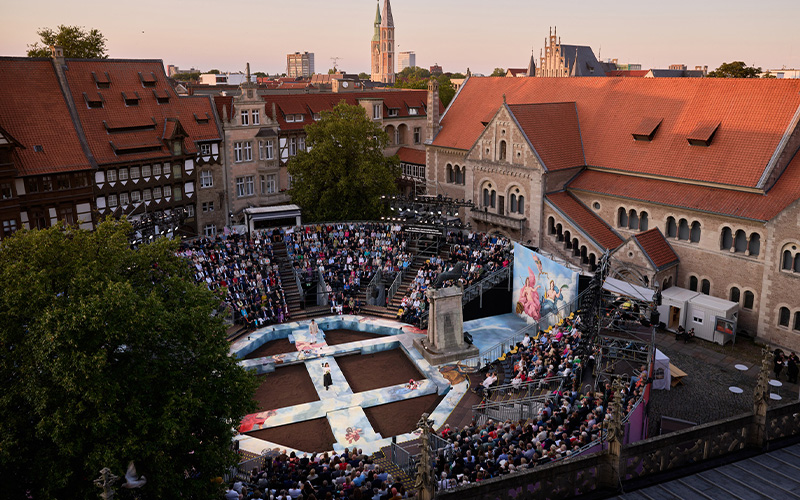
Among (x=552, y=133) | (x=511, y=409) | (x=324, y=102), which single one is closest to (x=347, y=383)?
(x=511, y=409)

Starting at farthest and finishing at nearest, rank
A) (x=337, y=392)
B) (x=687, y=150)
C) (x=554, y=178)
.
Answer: (x=554, y=178), (x=687, y=150), (x=337, y=392)

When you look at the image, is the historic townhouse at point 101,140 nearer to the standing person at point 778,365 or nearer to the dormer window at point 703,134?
the dormer window at point 703,134

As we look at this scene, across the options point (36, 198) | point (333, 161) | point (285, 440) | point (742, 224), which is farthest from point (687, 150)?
point (36, 198)

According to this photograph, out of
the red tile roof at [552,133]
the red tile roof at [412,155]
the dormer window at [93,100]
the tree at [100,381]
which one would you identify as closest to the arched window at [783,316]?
the red tile roof at [552,133]

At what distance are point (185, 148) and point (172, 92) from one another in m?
5.78

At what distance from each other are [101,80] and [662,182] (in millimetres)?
44077

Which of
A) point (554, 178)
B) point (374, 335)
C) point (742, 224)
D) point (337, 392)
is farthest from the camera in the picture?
point (554, 178)

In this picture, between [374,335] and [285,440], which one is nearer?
[285,440]

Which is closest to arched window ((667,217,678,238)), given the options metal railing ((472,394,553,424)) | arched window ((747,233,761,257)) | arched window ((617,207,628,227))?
arched window ((617,207,628,227))

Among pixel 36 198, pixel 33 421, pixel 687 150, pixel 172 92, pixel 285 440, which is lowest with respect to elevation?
pixel 285 440

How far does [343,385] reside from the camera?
33500 millimetres

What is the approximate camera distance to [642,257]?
39875 mm

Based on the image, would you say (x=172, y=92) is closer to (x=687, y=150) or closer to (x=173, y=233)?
(x=173, y=233)

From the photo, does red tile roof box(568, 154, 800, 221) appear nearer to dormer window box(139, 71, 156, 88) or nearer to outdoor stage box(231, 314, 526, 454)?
outdoor stage box(231, 314, 526, 454)
